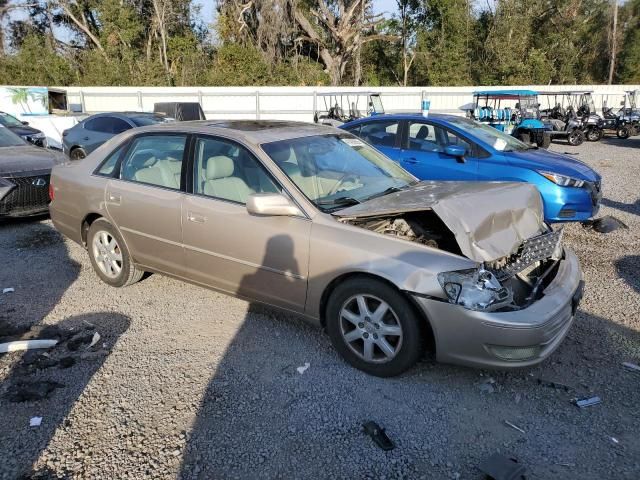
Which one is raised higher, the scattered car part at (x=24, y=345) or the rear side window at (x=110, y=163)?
the rear side window at (x=110, y=163)

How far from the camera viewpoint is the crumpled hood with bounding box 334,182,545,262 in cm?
336

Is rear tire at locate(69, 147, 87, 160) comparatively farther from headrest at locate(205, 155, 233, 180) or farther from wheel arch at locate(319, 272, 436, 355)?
wheel arch at locate(319, 272, 436, 355)

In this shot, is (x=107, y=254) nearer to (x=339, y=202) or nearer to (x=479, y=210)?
(x=339, y=202)

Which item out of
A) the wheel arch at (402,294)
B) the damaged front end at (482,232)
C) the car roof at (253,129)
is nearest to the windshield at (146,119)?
the car roof at (253,129)

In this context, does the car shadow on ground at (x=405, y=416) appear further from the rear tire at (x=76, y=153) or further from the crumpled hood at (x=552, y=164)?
the rear tire at (x=76, y=153)

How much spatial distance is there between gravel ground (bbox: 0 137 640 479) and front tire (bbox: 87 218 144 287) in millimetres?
286

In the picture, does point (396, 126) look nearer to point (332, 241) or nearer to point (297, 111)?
point (332, 241)

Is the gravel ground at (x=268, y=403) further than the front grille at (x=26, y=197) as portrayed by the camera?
No

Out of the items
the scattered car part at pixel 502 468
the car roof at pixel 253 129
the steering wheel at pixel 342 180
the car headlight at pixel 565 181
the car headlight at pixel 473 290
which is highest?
the car roof at pixel 253 129

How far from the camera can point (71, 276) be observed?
5492 millimetres

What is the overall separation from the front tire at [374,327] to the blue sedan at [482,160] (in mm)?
4141

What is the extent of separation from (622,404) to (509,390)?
2.18 ft

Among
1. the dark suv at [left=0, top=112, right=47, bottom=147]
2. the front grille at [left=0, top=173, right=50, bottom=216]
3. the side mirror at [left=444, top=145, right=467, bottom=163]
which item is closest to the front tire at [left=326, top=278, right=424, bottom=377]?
the side mirror at [left=444, top=145, right=467, bottom=163]

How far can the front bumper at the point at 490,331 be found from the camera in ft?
10.1
